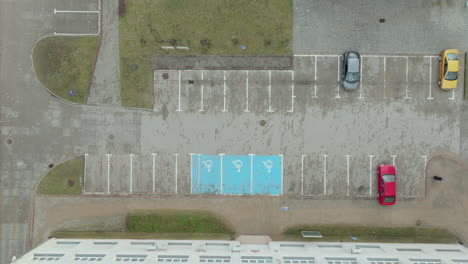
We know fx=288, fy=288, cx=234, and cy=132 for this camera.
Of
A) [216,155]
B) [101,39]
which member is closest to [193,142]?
[216,155]

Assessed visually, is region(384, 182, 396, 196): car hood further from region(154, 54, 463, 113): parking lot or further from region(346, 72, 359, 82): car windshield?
region(346, 72, 359, 82): car windshield

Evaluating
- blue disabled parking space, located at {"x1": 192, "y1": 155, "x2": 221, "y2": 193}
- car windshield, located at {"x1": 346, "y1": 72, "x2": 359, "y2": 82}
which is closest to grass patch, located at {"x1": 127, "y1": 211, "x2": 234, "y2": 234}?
blue disabled parking space, located at {"x1": 192, "y1": 155, "x2": 221, "y2": 193}

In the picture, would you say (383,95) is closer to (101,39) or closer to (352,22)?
(352,22)

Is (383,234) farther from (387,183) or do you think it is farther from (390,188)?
(387,183)

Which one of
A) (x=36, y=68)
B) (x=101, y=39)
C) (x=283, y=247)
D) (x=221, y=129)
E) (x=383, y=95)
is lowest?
(x=283, y=247)

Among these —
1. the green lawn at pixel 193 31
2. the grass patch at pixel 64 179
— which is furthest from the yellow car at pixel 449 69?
the grass patch at pixel 64 179

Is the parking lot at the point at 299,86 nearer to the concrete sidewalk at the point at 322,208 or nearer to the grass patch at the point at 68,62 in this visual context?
the grass patch at the point at 68,62
